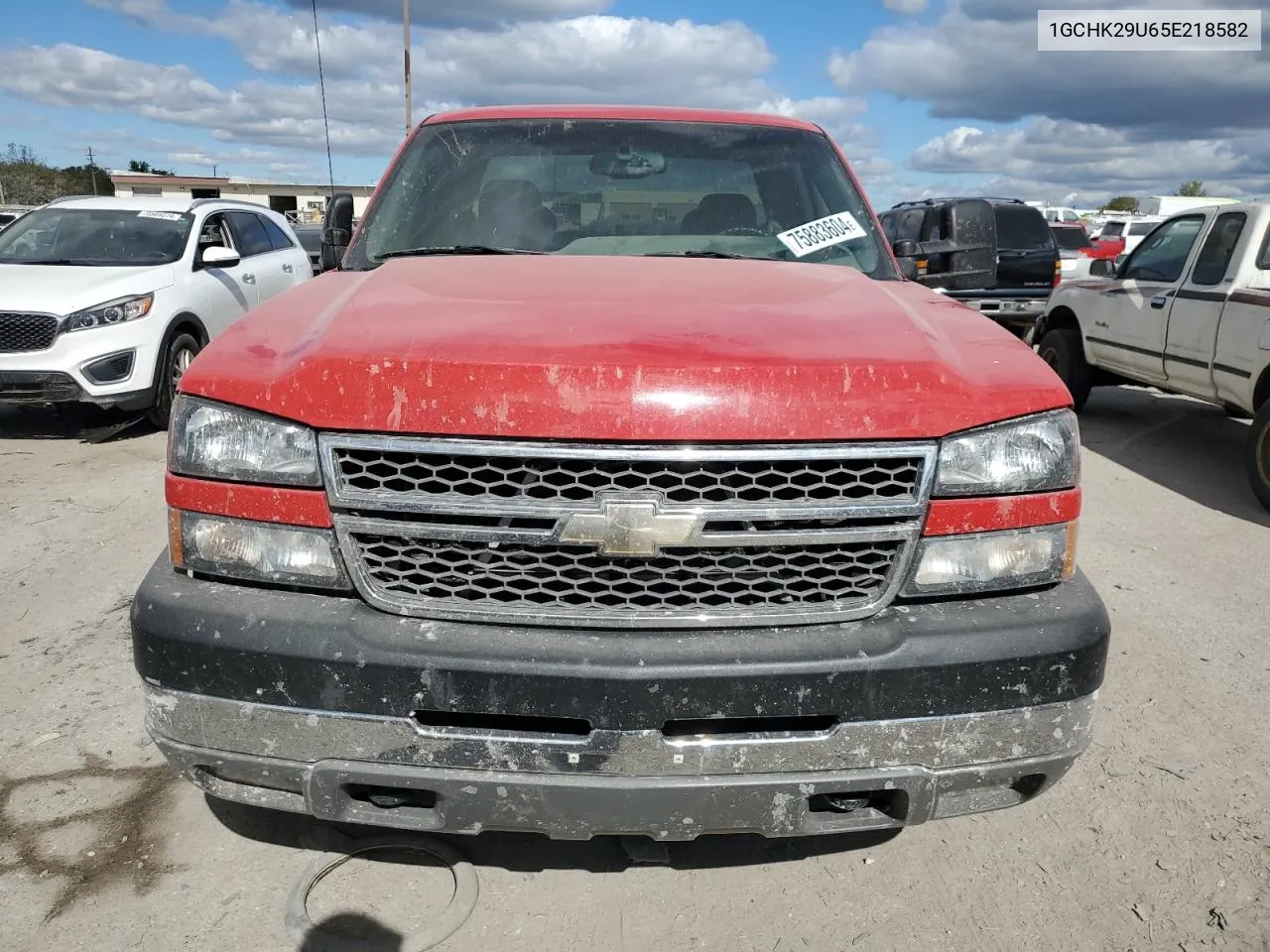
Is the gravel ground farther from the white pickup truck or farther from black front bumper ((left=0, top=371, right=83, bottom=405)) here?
black front bumper ((left=0, top=371, right=83, bottom=405))

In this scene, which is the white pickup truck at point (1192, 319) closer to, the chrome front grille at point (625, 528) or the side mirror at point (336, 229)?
the chrome front grille at point (625, 528)

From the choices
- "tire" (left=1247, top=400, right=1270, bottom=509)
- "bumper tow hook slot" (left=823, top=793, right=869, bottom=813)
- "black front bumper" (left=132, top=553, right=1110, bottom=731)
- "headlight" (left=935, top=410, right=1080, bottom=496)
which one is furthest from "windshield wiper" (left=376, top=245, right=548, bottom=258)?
"tire" (left=1247, top=400, right=1270, bottom=509)

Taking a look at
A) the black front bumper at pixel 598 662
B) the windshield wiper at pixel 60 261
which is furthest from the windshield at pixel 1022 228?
the black front bumper at pixel 598 662

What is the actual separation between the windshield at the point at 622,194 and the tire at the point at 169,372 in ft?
15.5

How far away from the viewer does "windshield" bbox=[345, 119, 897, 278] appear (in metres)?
3.28

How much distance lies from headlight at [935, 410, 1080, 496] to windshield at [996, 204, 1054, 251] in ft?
39.1

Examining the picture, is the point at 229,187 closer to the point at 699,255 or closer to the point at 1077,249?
the point at 1077,249

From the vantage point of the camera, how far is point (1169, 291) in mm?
7250

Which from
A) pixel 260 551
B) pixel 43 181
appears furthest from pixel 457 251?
pixel 43 181

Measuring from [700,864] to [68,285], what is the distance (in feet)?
23.0

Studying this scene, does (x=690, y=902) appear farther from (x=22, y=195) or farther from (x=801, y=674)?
(x=22, y=195)

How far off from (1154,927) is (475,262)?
2501 mm

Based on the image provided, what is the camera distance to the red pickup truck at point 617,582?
1896 mm

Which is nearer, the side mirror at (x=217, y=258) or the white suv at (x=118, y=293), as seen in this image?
the white suv at (x=118, y=293)
